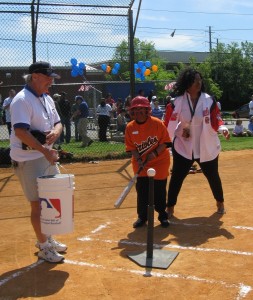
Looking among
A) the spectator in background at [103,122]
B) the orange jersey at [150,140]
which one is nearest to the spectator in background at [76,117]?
the spectator in background at [103,122]

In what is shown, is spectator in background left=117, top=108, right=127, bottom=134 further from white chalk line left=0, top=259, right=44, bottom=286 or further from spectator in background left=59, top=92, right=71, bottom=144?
white chalk line left=0, top=259, right=44, bottom=286

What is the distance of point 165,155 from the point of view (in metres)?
5.95

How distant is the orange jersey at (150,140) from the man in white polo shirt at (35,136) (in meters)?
1.36

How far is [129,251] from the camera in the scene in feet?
16.5

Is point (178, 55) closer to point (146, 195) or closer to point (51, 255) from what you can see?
point (146, 195)

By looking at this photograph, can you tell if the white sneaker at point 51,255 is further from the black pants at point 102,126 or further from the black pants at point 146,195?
the black pants at point 102,126

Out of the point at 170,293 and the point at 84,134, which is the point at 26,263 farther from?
the point at 84,134

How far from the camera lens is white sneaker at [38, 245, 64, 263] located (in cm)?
470

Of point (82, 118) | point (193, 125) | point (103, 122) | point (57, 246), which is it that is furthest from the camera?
point (103, 122)

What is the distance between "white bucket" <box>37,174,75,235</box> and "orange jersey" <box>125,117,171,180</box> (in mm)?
1526

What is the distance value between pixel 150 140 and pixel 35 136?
1.80m

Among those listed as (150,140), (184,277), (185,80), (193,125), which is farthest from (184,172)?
(184,277)

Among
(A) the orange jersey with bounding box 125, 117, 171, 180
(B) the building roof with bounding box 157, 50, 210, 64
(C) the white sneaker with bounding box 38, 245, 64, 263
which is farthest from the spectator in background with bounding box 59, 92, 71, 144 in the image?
(B) the building roof with bounding box 157, 50, 210, 64

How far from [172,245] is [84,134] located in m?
10.8
